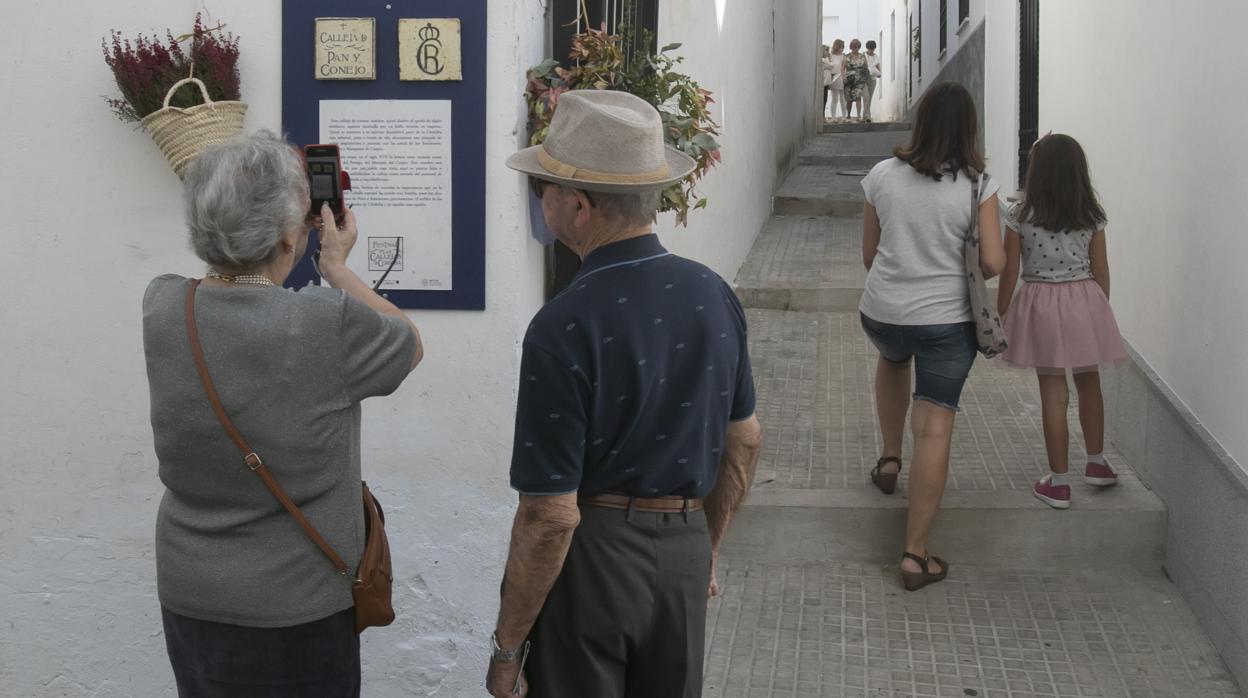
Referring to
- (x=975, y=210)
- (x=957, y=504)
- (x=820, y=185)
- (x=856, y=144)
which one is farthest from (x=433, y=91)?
(x=856, y=144)

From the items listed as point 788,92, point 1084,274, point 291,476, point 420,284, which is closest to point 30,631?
point 420,284

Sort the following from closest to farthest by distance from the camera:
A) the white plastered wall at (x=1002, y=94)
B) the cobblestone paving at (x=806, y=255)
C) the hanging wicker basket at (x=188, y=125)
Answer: the hanging wicker basket at (x=188, y=125) < the cobblestone paving at (x=806, y=255) < the white plastered wall at (x=1002, y=94)

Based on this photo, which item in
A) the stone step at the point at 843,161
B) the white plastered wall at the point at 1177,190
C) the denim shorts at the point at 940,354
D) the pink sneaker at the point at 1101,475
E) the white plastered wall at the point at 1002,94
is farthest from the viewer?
the stone step at the point at 843,161

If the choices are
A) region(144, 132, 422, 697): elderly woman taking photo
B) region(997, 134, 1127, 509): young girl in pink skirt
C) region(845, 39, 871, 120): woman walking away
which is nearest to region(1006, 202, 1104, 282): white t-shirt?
region(997, 134, 1127, 509): young girl in pink skirt

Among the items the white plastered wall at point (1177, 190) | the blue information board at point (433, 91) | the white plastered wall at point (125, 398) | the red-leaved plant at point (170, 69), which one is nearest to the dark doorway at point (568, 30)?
the white plastered wall at point (125, 398)

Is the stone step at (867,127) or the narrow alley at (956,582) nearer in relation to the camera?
the narrow alley at (956,582)

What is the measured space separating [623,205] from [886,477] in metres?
3.06

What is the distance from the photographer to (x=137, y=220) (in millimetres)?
3836

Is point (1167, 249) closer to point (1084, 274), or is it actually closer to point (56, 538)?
point (1084, 274)

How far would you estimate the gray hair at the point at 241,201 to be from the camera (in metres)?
2.36

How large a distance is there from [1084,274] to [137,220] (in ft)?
11.1

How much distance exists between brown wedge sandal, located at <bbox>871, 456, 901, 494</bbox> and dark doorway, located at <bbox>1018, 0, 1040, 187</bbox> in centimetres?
435

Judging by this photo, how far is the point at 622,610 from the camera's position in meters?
2.41

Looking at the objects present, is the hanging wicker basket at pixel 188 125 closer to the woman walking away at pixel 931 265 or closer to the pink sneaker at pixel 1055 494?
the woman walking away at pixel 931 265
